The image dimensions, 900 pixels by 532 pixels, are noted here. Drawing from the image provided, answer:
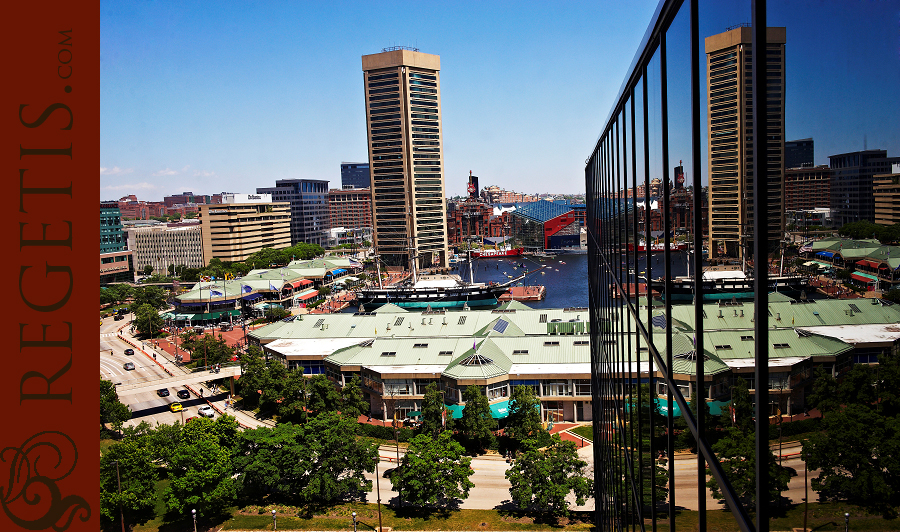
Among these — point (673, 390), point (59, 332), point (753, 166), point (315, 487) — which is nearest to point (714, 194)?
point (753, 166)

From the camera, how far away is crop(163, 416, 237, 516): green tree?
15203mm

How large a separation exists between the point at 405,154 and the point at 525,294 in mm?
25001

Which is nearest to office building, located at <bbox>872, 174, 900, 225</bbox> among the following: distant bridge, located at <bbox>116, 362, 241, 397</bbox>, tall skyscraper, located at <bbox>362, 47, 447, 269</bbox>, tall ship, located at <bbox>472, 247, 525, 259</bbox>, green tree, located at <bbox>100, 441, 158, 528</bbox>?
green tree, located at <bbox>100, 441, 158, 528</bbox>

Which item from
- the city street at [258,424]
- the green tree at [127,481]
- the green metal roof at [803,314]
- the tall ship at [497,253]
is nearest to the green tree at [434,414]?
the city street at [258,424]

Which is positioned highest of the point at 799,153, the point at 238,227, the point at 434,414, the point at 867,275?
the point at 238,227

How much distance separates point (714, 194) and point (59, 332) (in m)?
2.91

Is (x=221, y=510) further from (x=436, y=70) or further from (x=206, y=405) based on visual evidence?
(x=436, y=70)

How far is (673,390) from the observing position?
2.32 m

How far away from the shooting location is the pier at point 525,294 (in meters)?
51.7

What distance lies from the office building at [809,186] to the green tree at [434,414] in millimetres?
18261

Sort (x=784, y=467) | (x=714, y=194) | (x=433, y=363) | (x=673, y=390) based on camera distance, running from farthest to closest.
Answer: (x=433, y=363), (x=673, y=390), (x=714, y=194), (x=784, y=467)

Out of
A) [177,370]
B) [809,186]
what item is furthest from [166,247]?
[809,186]

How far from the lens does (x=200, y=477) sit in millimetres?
15273

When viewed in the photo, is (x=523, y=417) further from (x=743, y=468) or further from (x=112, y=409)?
(x=743, y=468)
